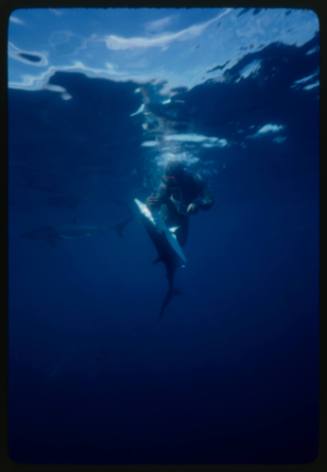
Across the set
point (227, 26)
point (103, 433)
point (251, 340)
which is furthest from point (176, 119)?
point (251, 340)

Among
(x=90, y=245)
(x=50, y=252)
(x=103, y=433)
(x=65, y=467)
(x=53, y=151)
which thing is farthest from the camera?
(x=90, y=245)

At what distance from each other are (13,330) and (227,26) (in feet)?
23.9

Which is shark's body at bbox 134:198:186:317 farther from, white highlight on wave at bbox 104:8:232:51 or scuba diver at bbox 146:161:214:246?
white highlight on wave at bbox 104:8:232:51

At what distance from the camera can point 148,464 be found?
2.62 m

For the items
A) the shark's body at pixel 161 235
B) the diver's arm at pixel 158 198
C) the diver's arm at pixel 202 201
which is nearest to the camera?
the shark's body at pixel 161 235

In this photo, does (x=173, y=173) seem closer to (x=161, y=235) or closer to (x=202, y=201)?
(x=202, y=201)

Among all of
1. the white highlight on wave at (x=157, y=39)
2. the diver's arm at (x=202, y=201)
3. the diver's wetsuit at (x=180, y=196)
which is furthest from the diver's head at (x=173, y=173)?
the white highlight on wave at (x=157, y=39)

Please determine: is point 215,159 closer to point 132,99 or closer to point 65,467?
point 132,99

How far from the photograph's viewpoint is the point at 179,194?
25.3ft

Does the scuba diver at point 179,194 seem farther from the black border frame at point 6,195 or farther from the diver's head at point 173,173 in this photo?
the black border frame at point 6,195

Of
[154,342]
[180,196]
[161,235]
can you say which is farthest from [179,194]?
[154,342]

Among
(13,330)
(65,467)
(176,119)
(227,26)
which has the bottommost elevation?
(65,467)

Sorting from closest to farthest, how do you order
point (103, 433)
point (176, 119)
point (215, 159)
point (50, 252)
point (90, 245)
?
point (176, 119) < point (103, 433) < point (215, 159) < point (50, 252) < point (90, 245)

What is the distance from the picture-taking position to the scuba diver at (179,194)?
24.0 feet
